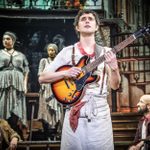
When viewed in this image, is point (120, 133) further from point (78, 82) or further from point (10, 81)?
point (78, 82)

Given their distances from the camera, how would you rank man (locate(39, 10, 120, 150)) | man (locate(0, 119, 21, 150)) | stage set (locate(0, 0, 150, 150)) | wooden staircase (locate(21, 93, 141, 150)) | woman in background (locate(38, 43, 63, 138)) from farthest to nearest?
1. stage set (locate(0, 0, 150, 150))
2. woman in background (locate(38, 43, 63, 138))
3. wooden staircase (locate(21, 93, 141, 150))
4. man (locate(0, 119, 21, 150))
5. man (locate(39, 10, 120, 150))

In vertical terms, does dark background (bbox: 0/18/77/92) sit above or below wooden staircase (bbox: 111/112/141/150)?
above

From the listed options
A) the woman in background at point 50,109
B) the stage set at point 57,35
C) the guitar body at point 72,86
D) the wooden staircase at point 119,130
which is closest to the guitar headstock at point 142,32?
the guitar body at point 72,86

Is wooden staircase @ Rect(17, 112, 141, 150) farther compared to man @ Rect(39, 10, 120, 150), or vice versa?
wooden staircase @ Rect(17, 112, 141, 150)

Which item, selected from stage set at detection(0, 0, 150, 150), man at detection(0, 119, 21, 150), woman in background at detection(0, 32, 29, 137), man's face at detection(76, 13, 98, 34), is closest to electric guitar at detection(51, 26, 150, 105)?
man's face at detection(76, 13, 98, 34)

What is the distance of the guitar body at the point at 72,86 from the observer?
2.57 m

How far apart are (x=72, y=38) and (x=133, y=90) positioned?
5.72 ft

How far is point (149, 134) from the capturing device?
466cm

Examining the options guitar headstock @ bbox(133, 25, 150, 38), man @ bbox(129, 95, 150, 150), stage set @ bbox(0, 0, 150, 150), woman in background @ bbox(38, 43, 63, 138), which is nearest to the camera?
guitar headstock @ bbox(133, 25, 150, 38)

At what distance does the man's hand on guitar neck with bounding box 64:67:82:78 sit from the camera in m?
2.58

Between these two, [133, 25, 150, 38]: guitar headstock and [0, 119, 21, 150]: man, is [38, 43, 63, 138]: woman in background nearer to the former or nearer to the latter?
[0, 119, 21, 150]: man

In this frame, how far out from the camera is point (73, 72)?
2.58m

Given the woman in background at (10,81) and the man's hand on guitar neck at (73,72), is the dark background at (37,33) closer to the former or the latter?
the woman in background at (10,81)

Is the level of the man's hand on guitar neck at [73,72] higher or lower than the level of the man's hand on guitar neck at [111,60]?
lower
